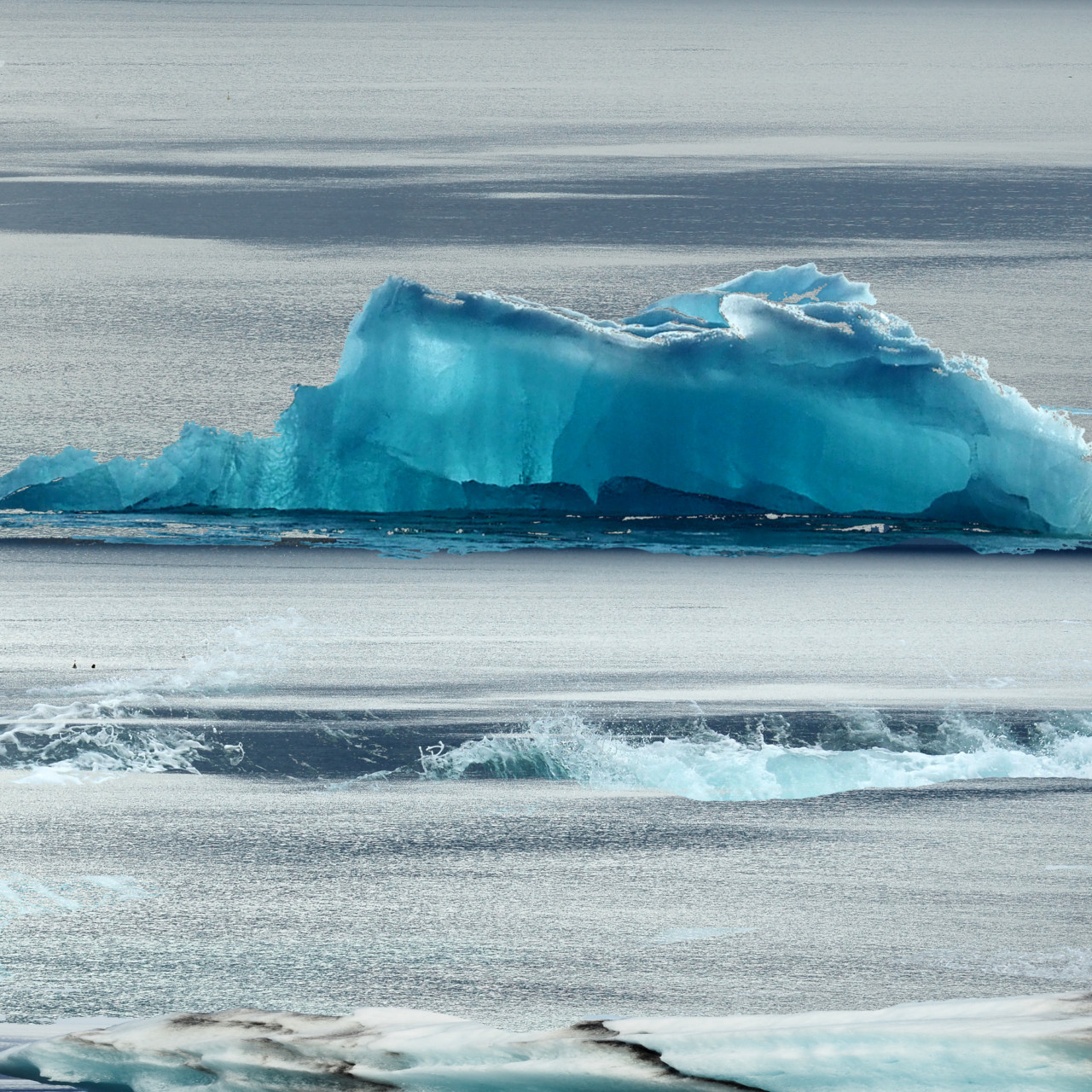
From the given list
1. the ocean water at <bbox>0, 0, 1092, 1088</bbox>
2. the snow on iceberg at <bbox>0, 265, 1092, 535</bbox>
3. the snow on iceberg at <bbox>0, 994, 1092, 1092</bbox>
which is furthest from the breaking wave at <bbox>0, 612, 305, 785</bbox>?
the snow on iceberg at <bbox>0, 265, 1092, 535</bbox>

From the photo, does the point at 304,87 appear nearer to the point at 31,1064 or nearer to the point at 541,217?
the point at 541,217

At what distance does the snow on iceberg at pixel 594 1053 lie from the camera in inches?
76.4

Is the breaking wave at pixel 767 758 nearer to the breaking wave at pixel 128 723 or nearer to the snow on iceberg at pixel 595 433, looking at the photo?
the breaking wave at pixel 128 723

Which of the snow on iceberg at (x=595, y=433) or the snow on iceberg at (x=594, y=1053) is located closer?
the snow on iceberg at (x=594, y=1053)

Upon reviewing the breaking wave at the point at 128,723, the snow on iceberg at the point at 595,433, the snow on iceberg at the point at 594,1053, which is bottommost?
the snow on iceberg at the point at 594,1053

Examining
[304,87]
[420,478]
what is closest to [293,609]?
[420,478]

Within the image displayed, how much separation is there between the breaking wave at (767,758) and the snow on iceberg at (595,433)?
1.43m

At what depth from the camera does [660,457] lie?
4469mm

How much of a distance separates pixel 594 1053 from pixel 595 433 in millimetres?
2606

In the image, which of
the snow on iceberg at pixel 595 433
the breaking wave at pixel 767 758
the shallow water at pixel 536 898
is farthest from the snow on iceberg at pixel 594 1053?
the snow on iceberg at pixel 595 433

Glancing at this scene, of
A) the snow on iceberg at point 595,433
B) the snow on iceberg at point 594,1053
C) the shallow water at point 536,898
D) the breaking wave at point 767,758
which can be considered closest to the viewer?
the snow on iceberg at point 594,1053

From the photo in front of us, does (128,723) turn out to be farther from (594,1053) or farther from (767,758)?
(594,1053)

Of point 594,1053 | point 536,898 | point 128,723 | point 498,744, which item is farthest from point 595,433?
point 594,1053

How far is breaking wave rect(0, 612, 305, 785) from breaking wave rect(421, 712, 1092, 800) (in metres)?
0.43
